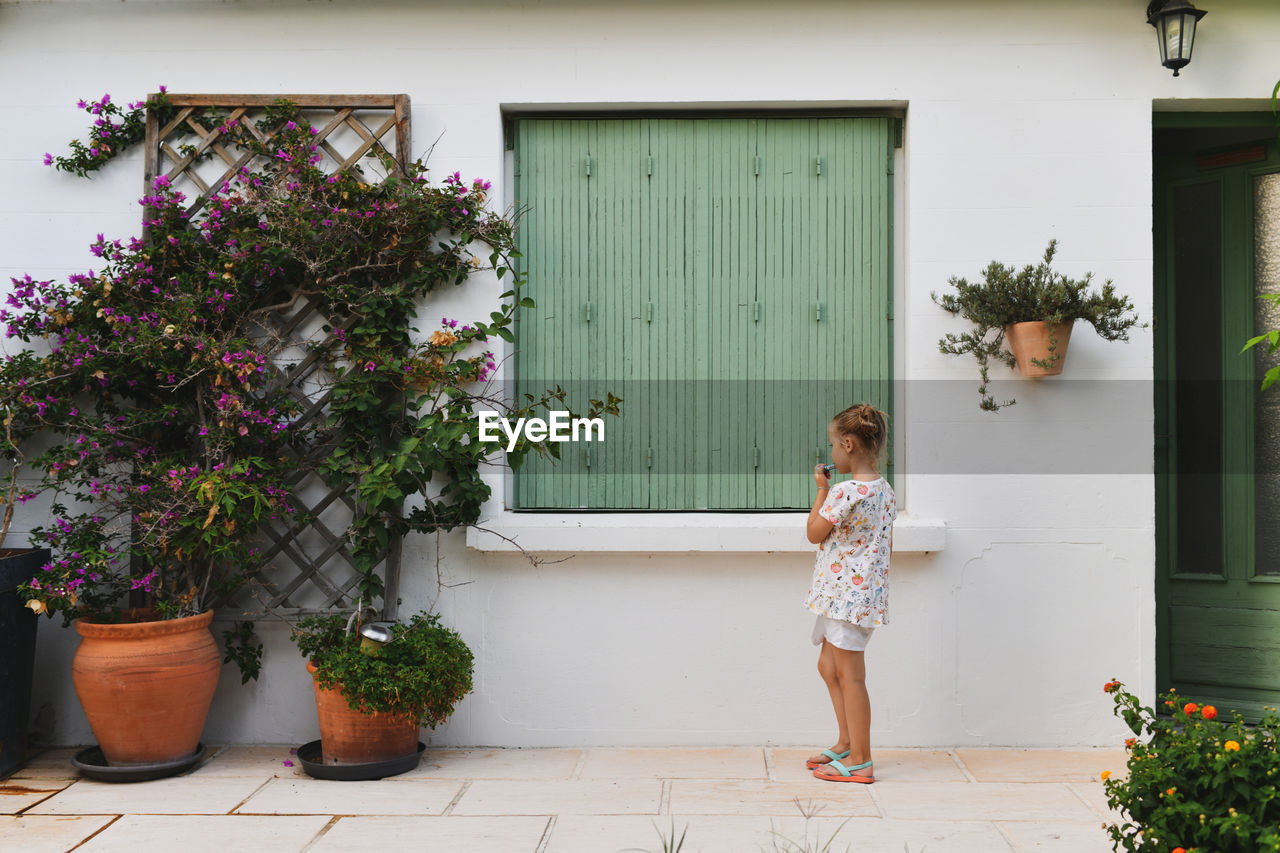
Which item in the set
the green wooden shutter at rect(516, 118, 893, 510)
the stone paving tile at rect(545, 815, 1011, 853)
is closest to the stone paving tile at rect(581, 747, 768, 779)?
the stone paving tile at rect(545, 815, 1011, 853)

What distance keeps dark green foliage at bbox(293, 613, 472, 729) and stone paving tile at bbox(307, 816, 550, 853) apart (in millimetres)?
472

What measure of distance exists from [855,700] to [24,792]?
320 cm

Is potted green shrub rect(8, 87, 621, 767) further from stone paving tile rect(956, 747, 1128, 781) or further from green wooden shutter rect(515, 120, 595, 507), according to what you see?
stone paving tile rect(956, 747, 1128, 781)

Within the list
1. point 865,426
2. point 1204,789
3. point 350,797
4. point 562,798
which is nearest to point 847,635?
point 865,426

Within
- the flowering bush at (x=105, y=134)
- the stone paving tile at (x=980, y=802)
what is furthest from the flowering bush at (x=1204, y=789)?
the flowering bush at (x=105, y=134)

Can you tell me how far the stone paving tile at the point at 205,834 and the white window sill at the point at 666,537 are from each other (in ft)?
4.29

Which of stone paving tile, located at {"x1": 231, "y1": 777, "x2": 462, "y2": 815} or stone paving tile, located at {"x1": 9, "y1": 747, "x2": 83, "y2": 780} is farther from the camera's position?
stone paving tile, located at {"x1": 9, "y1": 747, "x2": 83, "y2": 780}

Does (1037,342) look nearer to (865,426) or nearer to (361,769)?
(865,426)

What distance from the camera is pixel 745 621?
14.0ft

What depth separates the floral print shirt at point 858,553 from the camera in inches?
142

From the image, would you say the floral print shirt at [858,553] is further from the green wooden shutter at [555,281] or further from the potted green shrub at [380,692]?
the potted green shrub at [380,692]

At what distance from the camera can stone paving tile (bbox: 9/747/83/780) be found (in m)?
3.92

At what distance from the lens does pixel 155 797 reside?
12.0 feet

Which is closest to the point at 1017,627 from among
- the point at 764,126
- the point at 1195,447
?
the point at 1195,447
